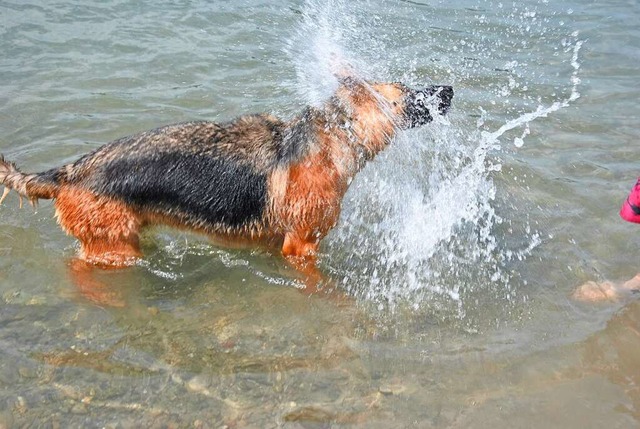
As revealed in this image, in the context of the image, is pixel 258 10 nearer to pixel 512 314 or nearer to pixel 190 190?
pixel 190 190

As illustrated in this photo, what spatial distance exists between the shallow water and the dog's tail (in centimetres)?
68

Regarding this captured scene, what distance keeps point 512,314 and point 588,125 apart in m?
3.98

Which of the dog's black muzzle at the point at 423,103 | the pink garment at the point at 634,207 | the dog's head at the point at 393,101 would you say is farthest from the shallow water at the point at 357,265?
the pink garment at the point at 634,207

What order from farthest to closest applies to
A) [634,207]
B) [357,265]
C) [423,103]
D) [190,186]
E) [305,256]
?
1. [357,265]
2. [305,256]
3. [423,103]
4. [190,186]
5. [634,207]

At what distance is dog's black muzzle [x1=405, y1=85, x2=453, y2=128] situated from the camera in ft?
16.1

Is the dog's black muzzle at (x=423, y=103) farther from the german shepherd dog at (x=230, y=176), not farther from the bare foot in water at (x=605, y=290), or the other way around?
the bare foot in water at (x=605, y=290)

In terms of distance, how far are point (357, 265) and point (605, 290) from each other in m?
2.01

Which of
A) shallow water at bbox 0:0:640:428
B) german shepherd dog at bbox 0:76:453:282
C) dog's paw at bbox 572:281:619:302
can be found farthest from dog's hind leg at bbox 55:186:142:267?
dog's paw at bbox 572:281:619:302

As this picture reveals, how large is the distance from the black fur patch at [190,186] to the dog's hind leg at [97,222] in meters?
0.10

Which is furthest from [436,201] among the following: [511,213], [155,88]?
[155,88]

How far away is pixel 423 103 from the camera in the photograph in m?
4.95

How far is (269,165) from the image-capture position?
498cm

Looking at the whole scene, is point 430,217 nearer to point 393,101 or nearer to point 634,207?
point 393,101

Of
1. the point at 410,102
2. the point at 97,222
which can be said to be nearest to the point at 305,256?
the point at 410,102
